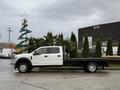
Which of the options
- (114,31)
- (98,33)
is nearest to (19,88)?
(114,31)

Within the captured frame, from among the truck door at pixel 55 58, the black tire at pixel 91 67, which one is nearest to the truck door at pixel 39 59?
the truck door at pixel 55 58

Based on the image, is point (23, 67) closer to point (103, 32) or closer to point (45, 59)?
point (45, 59)

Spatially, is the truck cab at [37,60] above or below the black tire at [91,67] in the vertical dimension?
above

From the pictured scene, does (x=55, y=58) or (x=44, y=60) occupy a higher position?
(x=55, y=58)

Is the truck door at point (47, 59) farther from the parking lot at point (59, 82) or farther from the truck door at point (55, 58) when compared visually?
the parking lot at point (59, 82)

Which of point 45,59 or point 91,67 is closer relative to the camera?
point 45,59

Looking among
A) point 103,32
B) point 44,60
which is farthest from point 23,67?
point 103,32

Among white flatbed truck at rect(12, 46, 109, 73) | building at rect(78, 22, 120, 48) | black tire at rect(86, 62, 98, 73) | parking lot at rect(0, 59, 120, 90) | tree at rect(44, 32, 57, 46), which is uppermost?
building at rect(78, 22, 120, 48)

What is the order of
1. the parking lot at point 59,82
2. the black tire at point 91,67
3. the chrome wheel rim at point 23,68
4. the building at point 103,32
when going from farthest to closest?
the building at point 103,32, the black tire at point 91,67, the chrome wheel rim at point 23,68, the parking lot at point 59,82

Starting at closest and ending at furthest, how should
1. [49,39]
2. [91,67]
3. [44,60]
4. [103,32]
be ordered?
1. [44,60]
2. [91,67]
3. [49,39]
4. [103,32]

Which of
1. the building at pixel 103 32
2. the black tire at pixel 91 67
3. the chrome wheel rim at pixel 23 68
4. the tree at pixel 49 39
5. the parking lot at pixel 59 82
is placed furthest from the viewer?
the building at pixel 103 32

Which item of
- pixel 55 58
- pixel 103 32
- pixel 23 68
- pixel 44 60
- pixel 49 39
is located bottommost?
pixel 23 68

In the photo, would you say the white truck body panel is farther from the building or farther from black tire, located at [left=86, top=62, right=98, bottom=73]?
the building

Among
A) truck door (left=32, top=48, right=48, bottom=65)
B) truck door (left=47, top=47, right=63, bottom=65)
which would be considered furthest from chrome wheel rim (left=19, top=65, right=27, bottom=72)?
truck door (left=47, top=47, right=63, bottom=65)
